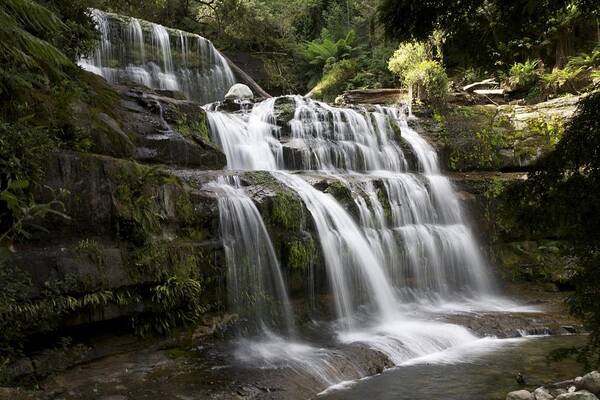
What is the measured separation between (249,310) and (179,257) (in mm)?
1481

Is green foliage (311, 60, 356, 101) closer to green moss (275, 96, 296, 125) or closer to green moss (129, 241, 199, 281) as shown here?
green moss (275, 96, 296, 125)

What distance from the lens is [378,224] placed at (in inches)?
437

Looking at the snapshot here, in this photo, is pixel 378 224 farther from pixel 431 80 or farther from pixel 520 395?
pixel 431 80

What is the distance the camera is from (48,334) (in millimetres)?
6156

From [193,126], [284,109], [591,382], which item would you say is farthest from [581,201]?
[284,109]

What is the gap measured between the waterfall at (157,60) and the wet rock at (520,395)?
14.5m

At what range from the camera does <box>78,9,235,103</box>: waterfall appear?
1642 centimetres

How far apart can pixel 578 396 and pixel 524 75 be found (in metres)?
15.4

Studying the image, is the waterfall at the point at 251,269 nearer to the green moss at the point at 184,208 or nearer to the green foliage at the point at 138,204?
the green moss at the point at 184,208

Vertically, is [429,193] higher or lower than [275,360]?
higher

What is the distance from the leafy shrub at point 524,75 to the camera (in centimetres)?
1825

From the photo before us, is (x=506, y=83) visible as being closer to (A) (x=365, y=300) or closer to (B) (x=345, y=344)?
(A) (x=365, y=300)

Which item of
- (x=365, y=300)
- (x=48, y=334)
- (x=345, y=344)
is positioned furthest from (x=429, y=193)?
(x=48, y=334)

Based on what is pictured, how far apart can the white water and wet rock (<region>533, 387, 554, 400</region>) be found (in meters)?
2.21
